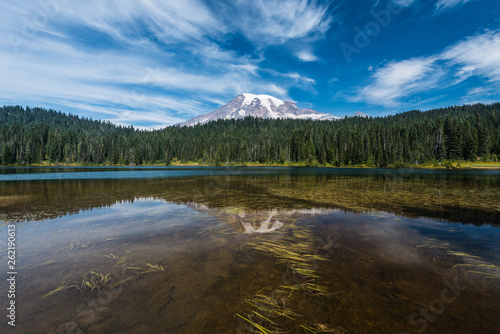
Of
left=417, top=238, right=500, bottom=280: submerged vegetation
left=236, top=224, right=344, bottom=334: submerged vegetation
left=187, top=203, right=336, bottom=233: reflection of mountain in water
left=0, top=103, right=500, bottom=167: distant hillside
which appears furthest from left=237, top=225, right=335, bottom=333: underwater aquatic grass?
left=0, top=103, right=500, bottom=167: distant hillside

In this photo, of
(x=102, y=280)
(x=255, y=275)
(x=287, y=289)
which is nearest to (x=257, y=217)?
(x=255, y=275)

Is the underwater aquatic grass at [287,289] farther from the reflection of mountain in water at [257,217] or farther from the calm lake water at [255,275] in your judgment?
the reflection of mountain in water at [257,217]

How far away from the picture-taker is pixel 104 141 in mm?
160875

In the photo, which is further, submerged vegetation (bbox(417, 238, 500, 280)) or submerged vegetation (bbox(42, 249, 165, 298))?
submerged vegetation (bbox(417, 238, 500, 280))

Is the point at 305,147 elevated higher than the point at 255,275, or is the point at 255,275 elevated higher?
the point at 305,147

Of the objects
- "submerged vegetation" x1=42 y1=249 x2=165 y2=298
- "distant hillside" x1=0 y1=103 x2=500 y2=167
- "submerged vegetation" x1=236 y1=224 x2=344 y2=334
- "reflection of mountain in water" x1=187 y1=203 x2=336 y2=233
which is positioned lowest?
"reflection of mountain in water" x1=187 y1=203 x2=336 y2=233

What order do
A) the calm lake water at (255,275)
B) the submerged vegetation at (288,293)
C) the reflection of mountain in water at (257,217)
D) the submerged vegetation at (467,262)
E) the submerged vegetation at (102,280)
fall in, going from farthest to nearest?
the reflection of mountain in water at (257,217) → the submerged vegetation at (467,262) → the submerged vegetation at (102,280) → the calm lake water at (255,275) → the submerged vegetation at (288,293)

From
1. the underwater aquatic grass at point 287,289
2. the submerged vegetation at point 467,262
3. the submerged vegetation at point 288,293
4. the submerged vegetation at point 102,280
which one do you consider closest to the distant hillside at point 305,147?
the submerged vegetation at point 467,262

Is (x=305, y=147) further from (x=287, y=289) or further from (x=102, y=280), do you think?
(x=102, y=280)

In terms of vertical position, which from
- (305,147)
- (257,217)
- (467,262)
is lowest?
(257,217)

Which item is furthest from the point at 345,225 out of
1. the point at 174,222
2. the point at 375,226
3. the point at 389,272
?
the point at 174,222

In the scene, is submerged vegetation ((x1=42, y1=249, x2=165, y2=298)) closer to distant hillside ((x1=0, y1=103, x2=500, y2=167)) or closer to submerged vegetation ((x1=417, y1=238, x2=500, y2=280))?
submerged vegetation ((x1=417, y1=238, x2=500, y2=280))

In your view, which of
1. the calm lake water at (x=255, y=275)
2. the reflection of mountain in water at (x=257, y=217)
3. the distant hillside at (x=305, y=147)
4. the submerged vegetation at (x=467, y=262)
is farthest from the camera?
the distant hillside at (x=305, y=147)

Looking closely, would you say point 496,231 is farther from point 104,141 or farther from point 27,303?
point 104,141
